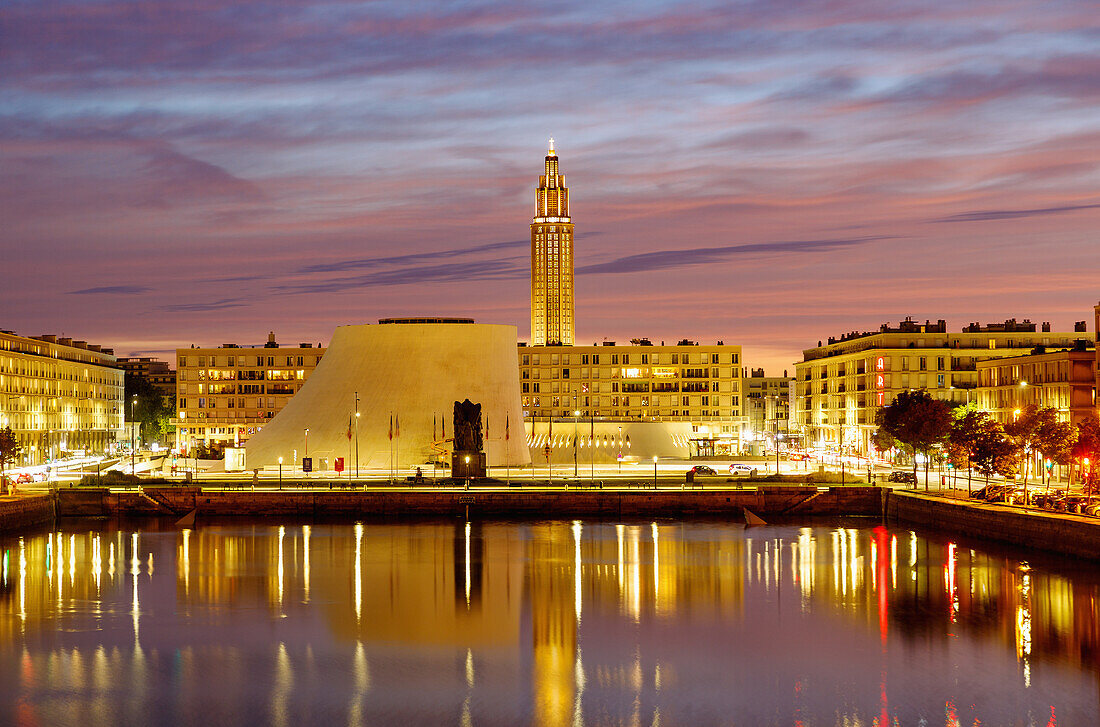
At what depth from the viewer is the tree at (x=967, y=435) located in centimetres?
7162

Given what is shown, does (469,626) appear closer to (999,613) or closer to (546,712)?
(546,712)

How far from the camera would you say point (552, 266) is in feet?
628

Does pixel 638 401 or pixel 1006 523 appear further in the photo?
pixel 638 401

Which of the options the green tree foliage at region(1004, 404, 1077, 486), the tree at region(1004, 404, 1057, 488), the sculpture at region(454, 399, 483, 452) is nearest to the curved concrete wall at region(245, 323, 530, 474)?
the sculpture at region(454, 399, 483, 452)

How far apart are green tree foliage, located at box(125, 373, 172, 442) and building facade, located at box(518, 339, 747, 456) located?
41.6 meters

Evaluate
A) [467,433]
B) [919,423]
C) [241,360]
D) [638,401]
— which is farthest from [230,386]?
[919,423]

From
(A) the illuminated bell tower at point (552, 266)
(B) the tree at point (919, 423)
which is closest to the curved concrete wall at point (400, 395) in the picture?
(B) the tree at point (919, 423)

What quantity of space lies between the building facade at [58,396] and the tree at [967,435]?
6256 centimetres

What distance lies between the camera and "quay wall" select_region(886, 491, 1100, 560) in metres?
47.1

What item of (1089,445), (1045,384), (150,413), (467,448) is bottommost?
(467,448)

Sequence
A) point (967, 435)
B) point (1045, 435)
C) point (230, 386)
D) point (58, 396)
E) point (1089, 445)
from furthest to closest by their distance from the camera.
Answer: point (230, 386), point (58, 396), point (967, 435), point (1045, 435), point (1089, 445)

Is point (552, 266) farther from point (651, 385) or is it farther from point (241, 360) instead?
point (241, 360)

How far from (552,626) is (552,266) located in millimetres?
153047

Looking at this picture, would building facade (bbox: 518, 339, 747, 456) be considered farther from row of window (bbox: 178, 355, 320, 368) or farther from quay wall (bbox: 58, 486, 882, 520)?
quay wall (bbox: 58, 486, 882, 520)
